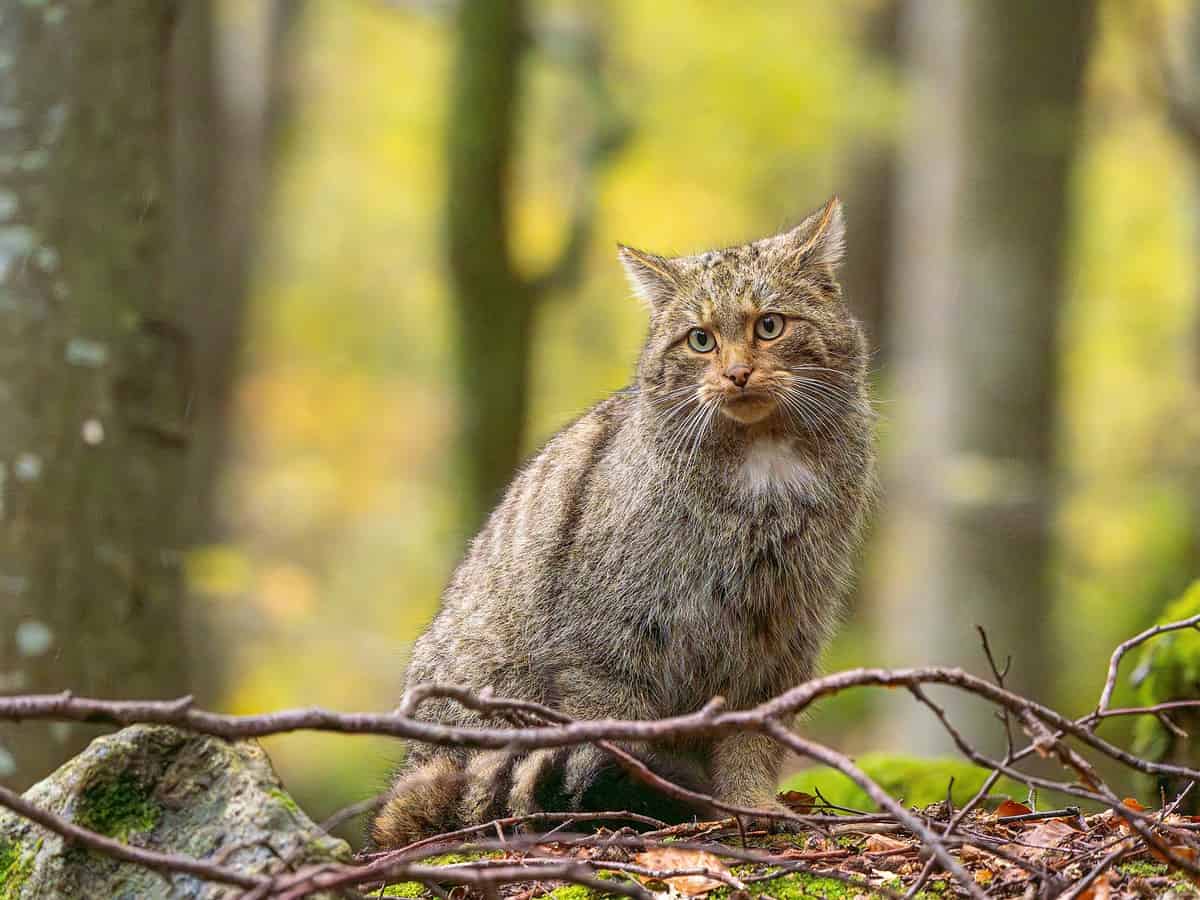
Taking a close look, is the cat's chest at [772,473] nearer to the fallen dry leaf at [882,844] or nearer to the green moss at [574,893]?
the fallen dry leaf at [882,844]

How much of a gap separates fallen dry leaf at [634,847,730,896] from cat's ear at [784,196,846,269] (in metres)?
2.05

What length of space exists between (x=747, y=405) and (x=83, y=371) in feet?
7.74

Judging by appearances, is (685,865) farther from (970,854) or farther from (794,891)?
(970,854)

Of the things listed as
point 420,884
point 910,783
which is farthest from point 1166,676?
point 420,884

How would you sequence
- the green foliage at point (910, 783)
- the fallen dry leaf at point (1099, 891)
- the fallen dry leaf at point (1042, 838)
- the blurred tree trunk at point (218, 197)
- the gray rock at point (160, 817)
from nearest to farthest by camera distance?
the gray rock at point (160, 817) → the fallen dry leaf at point (1099, 891) → the fallen dry leaf at point (1042, 838) → the green foliage at point (910, 783) → the blurred tree trunk at point (218, 197)

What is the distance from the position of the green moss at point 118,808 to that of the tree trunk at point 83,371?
65.9 inches

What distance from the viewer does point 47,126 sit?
15.4 ft

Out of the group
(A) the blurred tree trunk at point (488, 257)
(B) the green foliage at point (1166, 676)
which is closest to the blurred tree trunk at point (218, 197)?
(A) the blurred tree trunk at point (488, 257)

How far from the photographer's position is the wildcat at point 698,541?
159 inches

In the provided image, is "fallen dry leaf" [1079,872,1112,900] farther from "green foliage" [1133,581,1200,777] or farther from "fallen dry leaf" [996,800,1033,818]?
"green foliage" [1133,581,1200,777]

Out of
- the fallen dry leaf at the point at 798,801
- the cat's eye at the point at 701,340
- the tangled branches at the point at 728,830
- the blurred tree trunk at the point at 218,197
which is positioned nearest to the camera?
the tangled branches at the point at 728,830

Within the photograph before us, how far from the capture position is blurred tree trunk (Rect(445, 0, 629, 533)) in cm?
968

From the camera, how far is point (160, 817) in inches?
113

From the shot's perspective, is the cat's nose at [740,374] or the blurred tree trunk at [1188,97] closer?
the cat's nose at [740,374]
